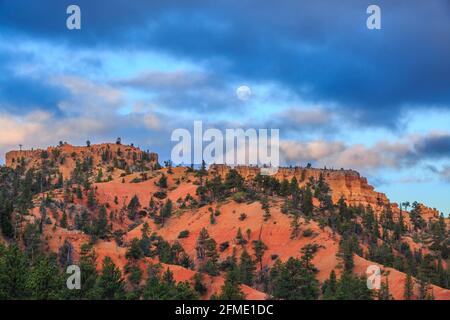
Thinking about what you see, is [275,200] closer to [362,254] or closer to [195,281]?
[362,254]

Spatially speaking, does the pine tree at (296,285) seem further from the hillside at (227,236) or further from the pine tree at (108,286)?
the pine tree at (108,286)

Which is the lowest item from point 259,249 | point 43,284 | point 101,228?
point 43,284

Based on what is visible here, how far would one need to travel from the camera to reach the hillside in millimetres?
97000

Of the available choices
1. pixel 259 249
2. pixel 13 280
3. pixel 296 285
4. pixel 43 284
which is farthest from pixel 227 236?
pixel 13 280

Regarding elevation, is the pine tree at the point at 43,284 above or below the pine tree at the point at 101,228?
below

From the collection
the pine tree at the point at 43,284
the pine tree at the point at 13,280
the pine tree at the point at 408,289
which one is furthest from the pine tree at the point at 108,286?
the pine tree at the point at 408,289

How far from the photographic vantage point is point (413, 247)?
155625 millimetres

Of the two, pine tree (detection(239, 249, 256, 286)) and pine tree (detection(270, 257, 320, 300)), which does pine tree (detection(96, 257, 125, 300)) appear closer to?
pine tree (detection(270, 257, 320, 300))

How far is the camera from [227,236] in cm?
13488

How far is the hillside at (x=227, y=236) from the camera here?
97000 mm

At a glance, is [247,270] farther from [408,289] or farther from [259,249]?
[408,289]
